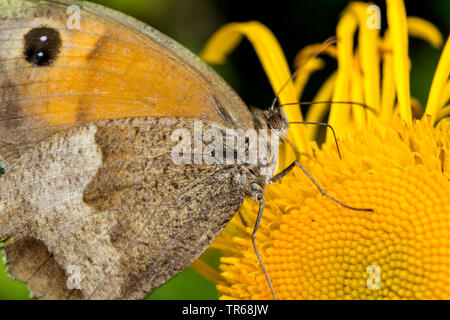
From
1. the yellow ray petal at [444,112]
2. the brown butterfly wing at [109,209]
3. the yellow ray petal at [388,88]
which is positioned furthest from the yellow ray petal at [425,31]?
the brown butterfly wing at [109,209]

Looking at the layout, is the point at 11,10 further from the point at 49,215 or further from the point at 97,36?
the point at 49,215

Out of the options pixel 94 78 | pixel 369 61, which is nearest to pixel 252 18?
pixel 369 61

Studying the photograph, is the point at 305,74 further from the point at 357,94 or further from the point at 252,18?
the point at 252,18

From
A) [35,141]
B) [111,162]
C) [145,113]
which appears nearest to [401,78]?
[145,113]

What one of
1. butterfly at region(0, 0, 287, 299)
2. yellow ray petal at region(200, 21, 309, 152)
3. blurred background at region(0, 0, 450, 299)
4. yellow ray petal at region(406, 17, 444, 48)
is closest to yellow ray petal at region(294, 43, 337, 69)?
yellow ray petal at region(200, 21, 309, 152)

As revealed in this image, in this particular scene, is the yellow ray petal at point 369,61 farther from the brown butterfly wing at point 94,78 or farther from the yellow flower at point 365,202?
the brown butterfly wing at point 94,78

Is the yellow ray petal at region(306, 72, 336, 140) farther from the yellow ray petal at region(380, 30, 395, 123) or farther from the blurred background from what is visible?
the yellow ray petal at region(380, 30, 395, 123)

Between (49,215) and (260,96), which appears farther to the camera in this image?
(260,96)
